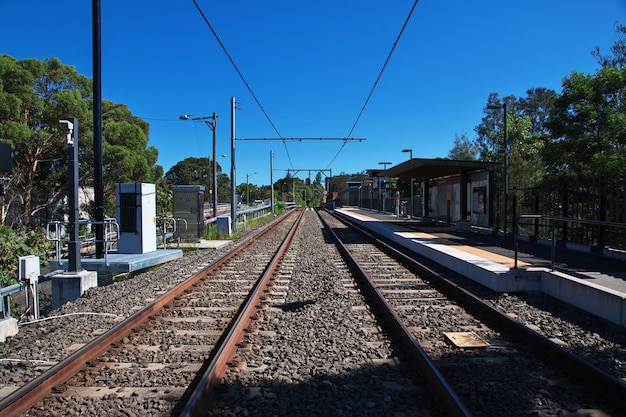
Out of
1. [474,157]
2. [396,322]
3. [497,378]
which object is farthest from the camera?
[474,157]

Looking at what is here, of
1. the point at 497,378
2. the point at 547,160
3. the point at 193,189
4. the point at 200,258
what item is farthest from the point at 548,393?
the point at 547,160

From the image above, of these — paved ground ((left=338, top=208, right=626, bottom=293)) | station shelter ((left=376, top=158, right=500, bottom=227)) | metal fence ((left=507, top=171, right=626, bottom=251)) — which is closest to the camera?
paved ground ((left=338, top=208, right=626, bottom=293))

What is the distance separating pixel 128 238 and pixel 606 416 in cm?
1054

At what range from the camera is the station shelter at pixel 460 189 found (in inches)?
680

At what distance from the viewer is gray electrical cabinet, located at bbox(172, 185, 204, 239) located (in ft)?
57.0

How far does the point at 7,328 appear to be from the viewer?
562cm

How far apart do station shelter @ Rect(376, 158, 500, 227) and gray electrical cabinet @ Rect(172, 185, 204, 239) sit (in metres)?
9.54

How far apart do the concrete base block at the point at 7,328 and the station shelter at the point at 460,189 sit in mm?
15502

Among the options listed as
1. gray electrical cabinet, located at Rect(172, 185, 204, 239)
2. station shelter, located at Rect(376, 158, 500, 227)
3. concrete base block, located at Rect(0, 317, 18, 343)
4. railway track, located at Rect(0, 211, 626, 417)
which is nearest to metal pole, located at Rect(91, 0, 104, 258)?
railway track, located at Rect(0, 211, 626, 417)

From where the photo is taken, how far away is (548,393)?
3.84 meters

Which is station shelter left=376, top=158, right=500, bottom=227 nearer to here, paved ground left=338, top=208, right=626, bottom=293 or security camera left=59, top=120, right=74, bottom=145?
paved ground left=338, top=208, right=626, bottom=293

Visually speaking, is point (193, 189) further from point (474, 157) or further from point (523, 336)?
point (474, 157)

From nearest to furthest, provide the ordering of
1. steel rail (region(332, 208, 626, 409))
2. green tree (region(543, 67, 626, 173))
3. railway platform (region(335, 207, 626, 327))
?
steel rail (region(332, 208, 626, 409)) → railway platform (region(335, 207, 626, 327)) → green tree (region(543, 67, 626, 173))

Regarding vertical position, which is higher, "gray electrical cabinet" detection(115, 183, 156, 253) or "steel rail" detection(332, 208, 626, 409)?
"gray electrical cabinet" detection(115, 183, 156, 253)
